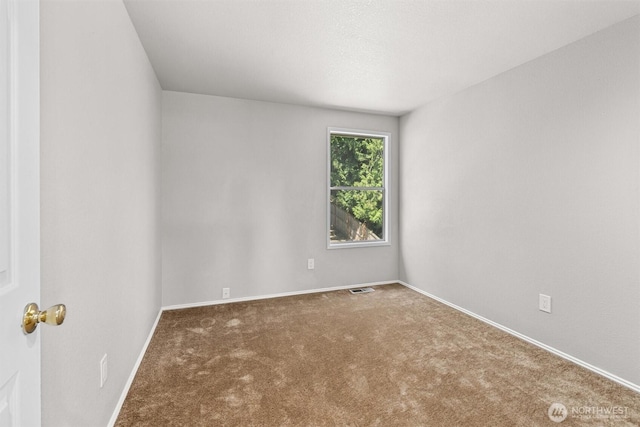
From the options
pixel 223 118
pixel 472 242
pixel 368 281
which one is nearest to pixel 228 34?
pixel 223 118

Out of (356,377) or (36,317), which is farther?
(356,377)

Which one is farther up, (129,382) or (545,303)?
(545,303)

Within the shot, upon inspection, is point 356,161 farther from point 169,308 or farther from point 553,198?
point 169,308

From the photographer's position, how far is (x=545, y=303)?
252 centimetres

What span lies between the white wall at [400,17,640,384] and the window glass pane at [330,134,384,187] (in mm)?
916

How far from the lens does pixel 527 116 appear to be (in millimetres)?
2639

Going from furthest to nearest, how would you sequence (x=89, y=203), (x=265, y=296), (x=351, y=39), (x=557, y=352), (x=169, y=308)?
(x=265, y=296), (x=169, y=308), (x=557, y=352), (x=351, y=39), (x=89, y=203)

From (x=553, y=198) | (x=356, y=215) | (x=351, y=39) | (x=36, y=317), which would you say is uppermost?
(x=351, y=39)

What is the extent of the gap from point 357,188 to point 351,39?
220 cm

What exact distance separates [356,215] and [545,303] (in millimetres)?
2342

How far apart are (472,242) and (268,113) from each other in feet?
8.95

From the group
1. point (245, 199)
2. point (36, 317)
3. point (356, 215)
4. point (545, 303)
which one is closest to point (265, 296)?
point (245, 199)

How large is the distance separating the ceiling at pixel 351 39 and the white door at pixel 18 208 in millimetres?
1518

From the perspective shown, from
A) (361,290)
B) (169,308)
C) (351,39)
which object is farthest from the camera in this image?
(361,290)
